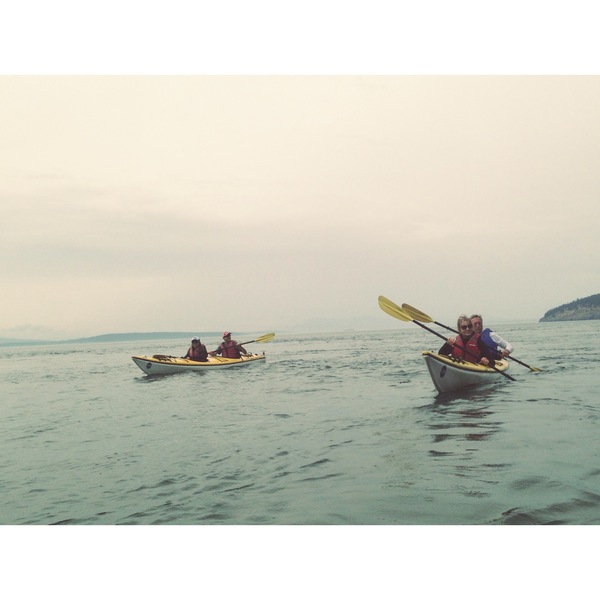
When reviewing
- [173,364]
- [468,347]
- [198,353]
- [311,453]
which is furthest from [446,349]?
[173,364]

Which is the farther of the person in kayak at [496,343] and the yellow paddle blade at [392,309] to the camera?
the person in kayak at [496,343]

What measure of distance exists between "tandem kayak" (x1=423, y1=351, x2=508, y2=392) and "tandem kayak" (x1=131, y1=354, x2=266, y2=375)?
574 cm

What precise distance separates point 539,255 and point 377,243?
1.72 m

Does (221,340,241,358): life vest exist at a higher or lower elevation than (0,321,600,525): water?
higher

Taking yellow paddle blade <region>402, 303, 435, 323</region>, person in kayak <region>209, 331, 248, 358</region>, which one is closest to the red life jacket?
yellow paddle blade <region>402, 303, 435, 323</region>

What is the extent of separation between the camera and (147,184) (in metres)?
5.31

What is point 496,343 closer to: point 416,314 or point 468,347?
point 468,347

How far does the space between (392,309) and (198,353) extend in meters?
6.53

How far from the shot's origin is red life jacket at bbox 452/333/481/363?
7.70 meters

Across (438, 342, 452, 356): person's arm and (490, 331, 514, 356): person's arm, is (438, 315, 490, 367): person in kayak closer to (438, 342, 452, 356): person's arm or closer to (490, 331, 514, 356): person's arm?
(438, 342, 452, 356): person's arm

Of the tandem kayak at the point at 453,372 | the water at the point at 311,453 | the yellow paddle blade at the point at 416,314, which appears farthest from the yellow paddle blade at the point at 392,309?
the tandem kayak at the point at 453,372

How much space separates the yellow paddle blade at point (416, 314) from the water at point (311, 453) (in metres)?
0.55

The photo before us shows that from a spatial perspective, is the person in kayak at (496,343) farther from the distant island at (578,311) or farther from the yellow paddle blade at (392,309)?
the yellow paddle blade at (392,309)

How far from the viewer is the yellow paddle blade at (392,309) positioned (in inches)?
225
